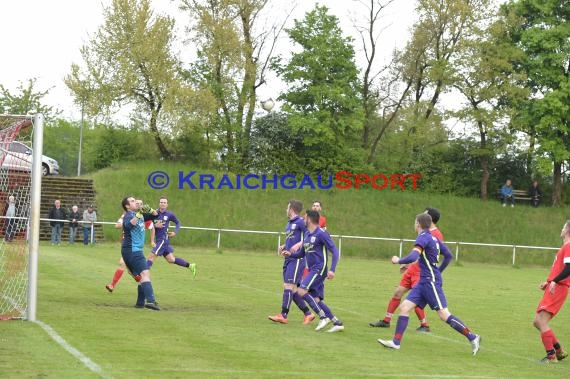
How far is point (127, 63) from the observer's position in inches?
2018

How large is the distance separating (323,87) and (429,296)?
141 feet

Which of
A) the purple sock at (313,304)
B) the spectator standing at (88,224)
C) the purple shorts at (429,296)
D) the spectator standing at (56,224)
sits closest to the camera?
the purple shorts at (429,296)

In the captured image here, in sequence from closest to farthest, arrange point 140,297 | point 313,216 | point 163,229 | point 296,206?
point 313,216 → point 296,206 → point 140,297 → point 163,229

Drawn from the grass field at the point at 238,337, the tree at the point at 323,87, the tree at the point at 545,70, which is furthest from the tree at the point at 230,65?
the grass field at the point at 238,337

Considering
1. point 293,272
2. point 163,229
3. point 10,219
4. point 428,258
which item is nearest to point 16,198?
point 10,219

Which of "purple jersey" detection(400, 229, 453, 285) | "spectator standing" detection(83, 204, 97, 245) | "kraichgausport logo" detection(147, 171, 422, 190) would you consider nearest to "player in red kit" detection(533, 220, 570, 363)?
"purple jersey" detection(400, 229, 453, 285)

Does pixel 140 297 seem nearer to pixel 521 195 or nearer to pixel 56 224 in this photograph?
pixel 56 224

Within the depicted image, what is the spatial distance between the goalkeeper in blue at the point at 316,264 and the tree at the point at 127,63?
1467 inches

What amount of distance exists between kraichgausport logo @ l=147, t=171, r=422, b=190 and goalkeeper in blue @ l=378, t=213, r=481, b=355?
123ft

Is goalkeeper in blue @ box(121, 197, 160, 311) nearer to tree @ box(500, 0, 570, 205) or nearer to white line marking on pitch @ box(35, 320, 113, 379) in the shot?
white line marking on pitch @ box(35, 320, 113, 379)

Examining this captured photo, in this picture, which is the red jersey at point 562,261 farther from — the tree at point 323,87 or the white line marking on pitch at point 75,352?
the tree at point 323,87

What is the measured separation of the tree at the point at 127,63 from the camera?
168ft

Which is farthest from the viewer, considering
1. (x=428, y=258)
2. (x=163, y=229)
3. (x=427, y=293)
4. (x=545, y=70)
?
(x=545, y=70)

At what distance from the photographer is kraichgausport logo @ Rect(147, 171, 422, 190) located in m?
50.4
